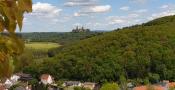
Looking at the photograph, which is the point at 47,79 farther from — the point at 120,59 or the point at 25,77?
the point at 120,59

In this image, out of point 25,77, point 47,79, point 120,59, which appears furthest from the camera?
point 120,59

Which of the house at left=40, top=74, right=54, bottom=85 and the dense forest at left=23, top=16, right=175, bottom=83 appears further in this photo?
the dense forest at left=23, top=16, right=175, bottom=83

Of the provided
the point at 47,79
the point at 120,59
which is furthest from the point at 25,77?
the point at 120,59

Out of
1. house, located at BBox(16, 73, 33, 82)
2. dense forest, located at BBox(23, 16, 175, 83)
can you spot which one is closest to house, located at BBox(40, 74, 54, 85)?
house, located at BBox(16, 73, 33, 82)

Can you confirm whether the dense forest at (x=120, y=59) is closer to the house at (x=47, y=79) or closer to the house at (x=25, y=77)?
the house at (x=25, y=77)

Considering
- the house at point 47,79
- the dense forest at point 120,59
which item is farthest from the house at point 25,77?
the house at point 47,79

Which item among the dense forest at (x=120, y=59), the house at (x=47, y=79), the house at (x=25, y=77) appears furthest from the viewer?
the house at (x=25, y=77)

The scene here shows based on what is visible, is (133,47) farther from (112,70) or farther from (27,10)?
(27,10)

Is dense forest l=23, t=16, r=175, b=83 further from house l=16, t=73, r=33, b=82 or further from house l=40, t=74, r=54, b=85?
house l=40, t=74, r=54, b=85
